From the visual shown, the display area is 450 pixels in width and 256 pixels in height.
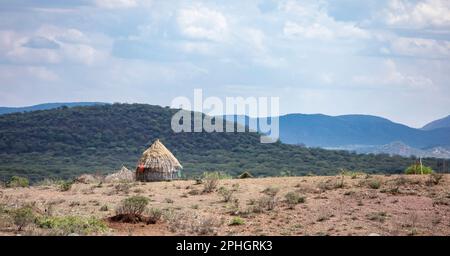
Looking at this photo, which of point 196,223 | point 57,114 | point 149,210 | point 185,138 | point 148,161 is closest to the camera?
point 196,223

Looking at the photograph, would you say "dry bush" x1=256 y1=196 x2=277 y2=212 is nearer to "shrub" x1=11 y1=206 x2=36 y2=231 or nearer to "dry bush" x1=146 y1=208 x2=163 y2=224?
"dry bush" x1=146 y1=208 x2=163 y2=224

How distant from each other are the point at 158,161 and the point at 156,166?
0.34 meters

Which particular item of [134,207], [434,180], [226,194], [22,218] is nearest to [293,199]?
[226,194]

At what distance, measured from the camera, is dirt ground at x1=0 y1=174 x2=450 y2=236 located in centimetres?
1734

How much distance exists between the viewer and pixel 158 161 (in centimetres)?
3234

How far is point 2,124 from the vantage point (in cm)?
7856

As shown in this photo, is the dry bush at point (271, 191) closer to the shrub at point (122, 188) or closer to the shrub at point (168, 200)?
the shrub at point (168, 200)

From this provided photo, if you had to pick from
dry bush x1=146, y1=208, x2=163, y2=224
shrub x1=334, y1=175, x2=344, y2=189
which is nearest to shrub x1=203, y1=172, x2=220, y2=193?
shrub x1=334, y1=175, x2=344, y2=189

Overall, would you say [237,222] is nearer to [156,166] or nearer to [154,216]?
[154,216]
